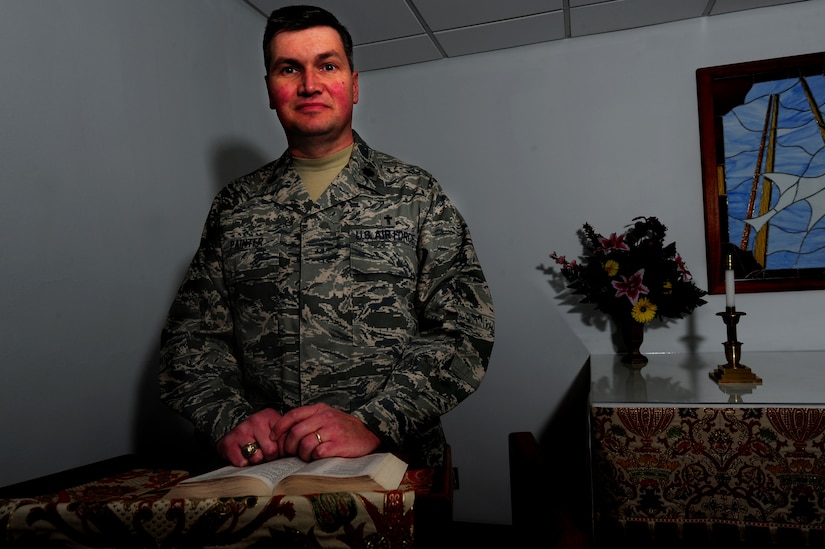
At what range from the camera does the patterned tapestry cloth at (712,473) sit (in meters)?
1.50

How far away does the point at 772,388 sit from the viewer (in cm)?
170

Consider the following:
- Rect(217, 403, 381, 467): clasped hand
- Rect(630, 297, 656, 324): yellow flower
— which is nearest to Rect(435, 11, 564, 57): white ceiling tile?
Rect(630, 297, 656, 324): yellow flower

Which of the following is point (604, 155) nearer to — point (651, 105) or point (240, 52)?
point (651, 105)

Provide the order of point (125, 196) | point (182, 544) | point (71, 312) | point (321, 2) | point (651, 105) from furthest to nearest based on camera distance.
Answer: point (651, 105) < point (321, 2) < point (125, 196) < point (71, 312) < point (182, 544)

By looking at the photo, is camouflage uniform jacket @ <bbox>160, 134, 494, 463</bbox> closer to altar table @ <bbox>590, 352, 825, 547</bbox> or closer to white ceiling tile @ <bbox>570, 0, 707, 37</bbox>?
altar table @ <bbox>590, 352, 825, 547</bbox>

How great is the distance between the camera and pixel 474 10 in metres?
2.26

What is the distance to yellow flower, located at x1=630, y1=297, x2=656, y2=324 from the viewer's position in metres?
2.18

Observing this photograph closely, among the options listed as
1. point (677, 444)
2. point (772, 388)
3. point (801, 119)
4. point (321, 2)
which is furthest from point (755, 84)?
point (321, 2)

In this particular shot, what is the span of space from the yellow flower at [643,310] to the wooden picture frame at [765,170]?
1.31 feet

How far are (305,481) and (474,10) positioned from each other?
7.02ft

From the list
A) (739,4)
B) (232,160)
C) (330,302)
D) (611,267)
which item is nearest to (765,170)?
(739,4)

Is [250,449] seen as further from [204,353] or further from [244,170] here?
[244,170]

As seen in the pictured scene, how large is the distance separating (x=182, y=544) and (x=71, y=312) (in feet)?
3.59

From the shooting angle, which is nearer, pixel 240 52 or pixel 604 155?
pixel 240 52
